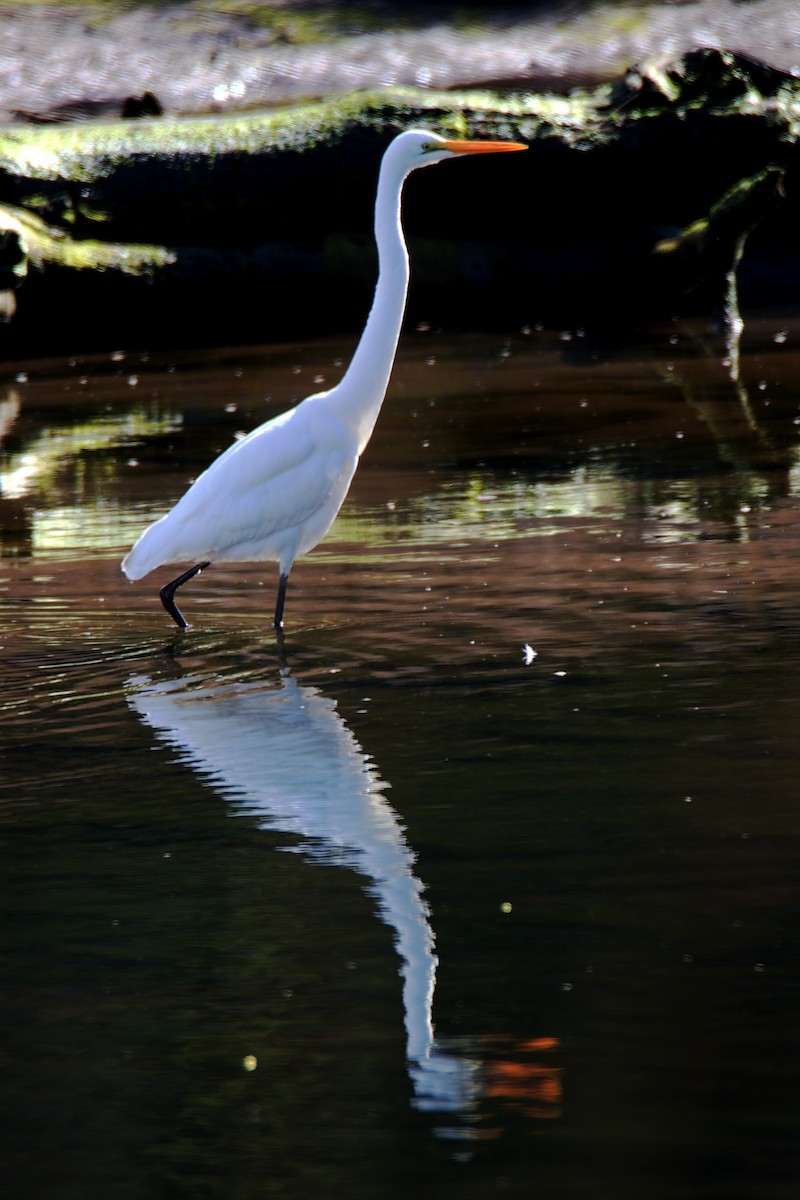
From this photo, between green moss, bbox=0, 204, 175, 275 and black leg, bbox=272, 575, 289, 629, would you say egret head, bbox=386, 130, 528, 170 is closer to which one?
black leg, bbox=272, 575, 289, 629

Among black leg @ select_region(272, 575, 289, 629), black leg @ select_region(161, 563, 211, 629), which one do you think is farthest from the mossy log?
black leg @ select_region(272, 575, 289, 629)

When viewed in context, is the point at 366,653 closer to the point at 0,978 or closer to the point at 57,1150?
the point at 0,978

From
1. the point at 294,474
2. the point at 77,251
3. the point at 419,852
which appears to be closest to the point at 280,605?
the point at 294,474

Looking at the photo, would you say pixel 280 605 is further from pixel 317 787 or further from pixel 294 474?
pixel 317 787

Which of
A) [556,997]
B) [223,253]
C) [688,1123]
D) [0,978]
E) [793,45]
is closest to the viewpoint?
[688,1123]

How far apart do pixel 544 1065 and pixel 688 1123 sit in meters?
0.36

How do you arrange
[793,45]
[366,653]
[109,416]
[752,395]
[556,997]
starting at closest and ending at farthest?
[556,997], [366,653], [752,395], [109,416], [793,45]

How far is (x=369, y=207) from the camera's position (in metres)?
16.5

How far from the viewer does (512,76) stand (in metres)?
21.4

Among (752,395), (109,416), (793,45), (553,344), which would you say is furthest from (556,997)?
(793,45)

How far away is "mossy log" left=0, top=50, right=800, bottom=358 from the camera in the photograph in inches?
634

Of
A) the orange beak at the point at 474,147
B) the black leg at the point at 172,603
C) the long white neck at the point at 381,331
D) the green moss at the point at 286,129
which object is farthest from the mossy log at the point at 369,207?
the black leg at the point at 172,603

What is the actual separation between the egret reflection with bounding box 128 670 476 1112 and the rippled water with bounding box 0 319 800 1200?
0.04 ft

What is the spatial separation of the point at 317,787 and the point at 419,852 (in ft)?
2.42
